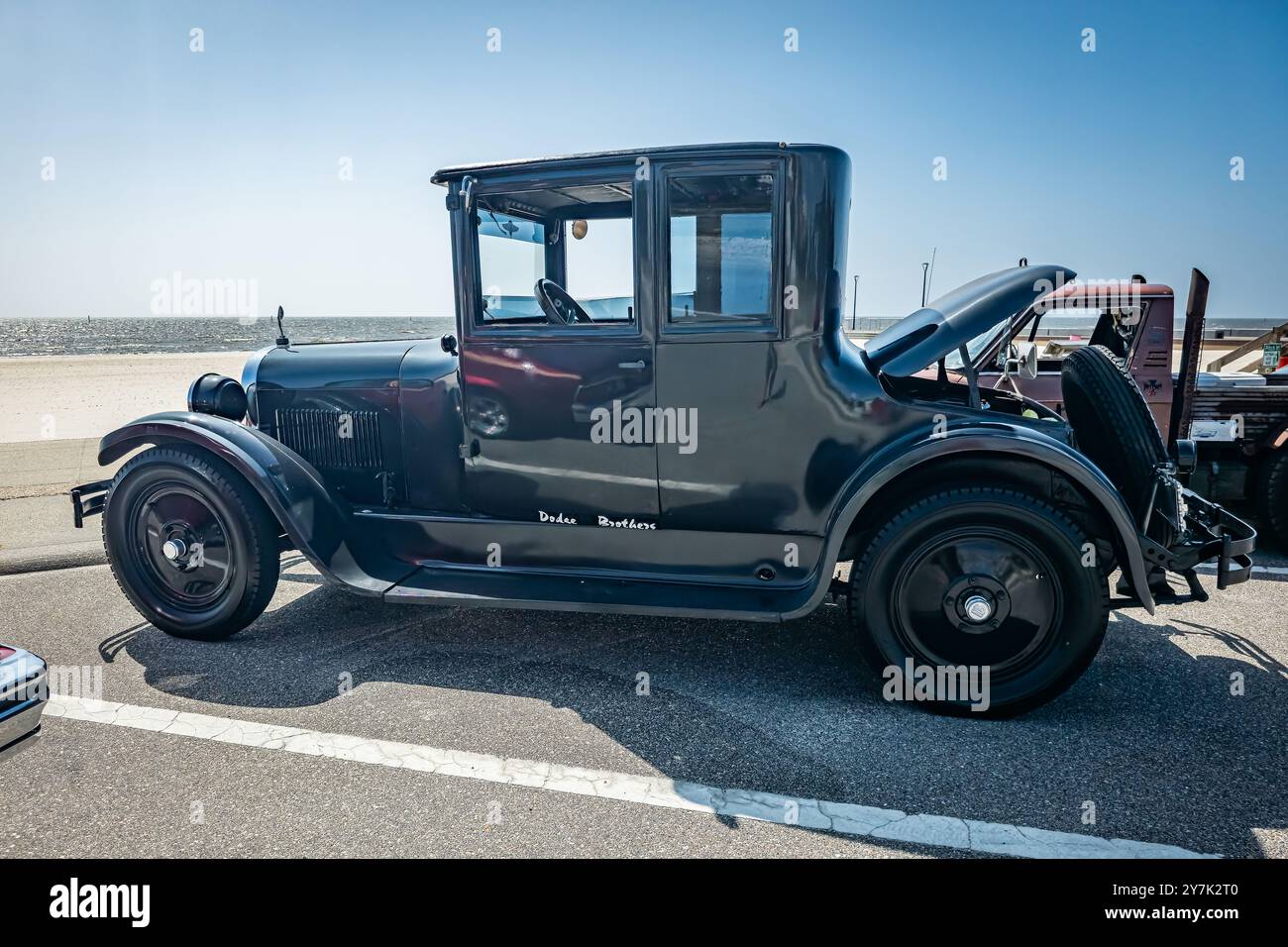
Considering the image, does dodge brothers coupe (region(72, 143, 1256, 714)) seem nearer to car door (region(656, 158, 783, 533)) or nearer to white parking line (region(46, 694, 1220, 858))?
car door (region(656, 158, 783, 533))

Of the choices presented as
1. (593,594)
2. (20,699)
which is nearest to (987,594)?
(593,594)

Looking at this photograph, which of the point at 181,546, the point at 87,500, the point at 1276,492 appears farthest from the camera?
the point at 1276,492

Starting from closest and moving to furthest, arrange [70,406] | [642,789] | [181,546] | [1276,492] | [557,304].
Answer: [642,789] → [557,304] → [181,546] → [1276,492] → [70,406]

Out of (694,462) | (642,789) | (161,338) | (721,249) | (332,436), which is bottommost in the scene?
(642,789)

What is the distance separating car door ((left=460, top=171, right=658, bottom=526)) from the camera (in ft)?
11.7

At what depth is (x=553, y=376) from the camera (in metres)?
3.65

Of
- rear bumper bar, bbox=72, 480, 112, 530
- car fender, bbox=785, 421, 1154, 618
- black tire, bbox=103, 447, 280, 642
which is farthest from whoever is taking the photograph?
rear bumper bar, bbox=72, 480, 112, 530

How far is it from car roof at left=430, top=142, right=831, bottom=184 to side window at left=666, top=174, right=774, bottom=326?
0.35 feet

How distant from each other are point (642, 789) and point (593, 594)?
3.51 ft

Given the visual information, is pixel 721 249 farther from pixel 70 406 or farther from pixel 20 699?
pixel 70 406

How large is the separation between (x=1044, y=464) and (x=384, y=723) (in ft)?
9.91

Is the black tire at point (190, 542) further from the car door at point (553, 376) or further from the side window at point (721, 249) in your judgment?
the side window at point (721, 249)

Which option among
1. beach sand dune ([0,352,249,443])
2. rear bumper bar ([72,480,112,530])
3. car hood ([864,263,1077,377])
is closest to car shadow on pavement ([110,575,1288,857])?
rear bumper bar ([72,480,112,530])
